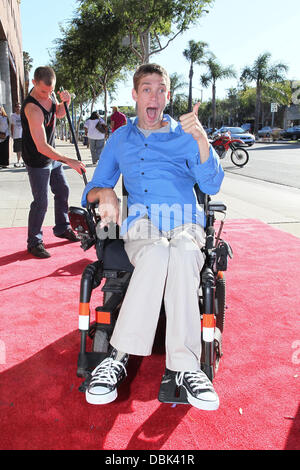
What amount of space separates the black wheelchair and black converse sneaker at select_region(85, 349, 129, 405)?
81 mm

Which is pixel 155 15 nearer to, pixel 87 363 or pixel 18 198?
pixel 18 198

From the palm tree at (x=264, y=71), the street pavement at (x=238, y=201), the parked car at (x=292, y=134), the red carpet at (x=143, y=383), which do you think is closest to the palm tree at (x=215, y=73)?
the palm tree at (x=264, y=71)

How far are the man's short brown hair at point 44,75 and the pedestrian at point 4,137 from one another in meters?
8.00

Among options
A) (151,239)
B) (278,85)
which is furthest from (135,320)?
(278,85)

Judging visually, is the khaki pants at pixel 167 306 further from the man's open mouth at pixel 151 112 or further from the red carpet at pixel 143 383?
the man's open mouth at pixel 151 112

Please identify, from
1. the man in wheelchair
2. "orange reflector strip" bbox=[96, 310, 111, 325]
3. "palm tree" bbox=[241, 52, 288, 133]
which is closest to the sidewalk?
the man in wheelchair

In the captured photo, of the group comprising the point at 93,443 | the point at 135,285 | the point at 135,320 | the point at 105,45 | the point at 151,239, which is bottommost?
the point at 93,443

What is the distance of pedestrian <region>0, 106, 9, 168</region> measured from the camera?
39.3ft

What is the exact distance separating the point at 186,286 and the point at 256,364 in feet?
2.82

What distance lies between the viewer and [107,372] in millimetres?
2273

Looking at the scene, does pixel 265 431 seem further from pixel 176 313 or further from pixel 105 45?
pixel 105 45

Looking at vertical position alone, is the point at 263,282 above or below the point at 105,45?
below

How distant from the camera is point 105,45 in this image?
21.2 metres

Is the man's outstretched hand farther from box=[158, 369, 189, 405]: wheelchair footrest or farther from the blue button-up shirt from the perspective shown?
box=[158, 369, 189, 405]: wheelchair footrest
